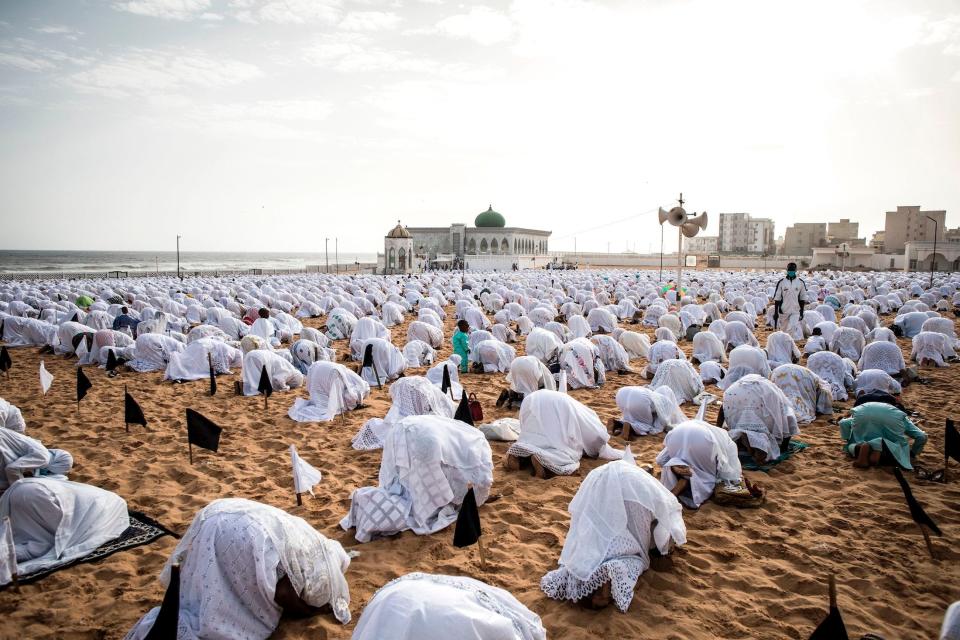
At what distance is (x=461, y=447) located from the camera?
4.62 metres

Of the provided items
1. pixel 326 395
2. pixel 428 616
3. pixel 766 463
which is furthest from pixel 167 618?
pixel 326 395

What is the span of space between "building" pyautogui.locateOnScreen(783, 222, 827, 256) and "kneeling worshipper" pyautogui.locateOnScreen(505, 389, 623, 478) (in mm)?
77106

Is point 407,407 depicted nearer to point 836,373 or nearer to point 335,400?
point 335,400

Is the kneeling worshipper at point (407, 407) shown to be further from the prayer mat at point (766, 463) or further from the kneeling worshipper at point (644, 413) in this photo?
the prayer mat at point (766, 463)

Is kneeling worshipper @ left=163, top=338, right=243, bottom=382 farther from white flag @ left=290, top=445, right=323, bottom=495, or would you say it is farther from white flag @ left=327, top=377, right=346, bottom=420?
white flag @ left=290, top=445, right=323, bottom=495

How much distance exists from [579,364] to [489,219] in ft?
165

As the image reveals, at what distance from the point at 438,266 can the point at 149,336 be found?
41.2 meters

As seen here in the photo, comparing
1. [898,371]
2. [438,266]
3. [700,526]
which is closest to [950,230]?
[438,266]

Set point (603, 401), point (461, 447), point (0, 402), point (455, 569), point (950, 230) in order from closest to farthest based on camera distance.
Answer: point (455, 569), point (461, 447), point (0, 402), point (603, 401), point (950, 230)

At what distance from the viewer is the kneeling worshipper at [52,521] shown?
379cm

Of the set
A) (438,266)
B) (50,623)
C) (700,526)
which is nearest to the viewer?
(50,623)

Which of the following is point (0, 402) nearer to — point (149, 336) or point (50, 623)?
point (50, 623)

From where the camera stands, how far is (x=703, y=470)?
15.5ft

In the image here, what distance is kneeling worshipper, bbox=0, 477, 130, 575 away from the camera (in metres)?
3.79
